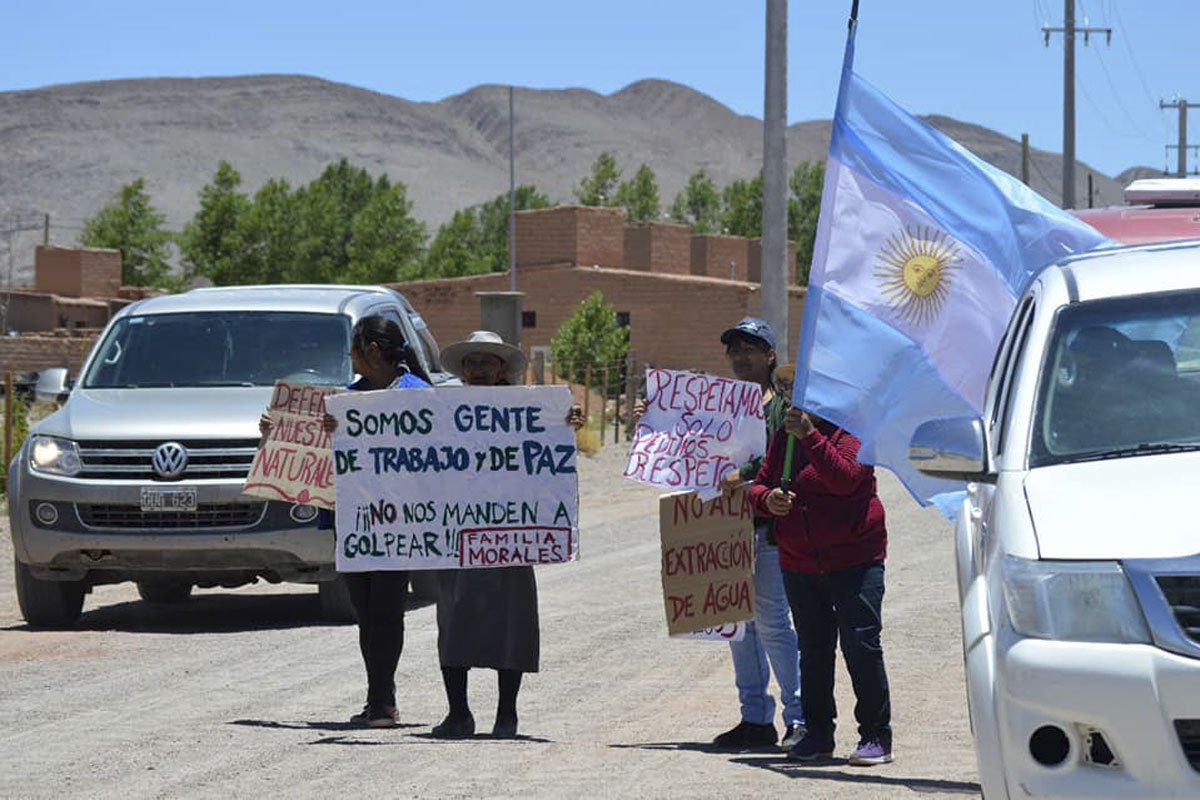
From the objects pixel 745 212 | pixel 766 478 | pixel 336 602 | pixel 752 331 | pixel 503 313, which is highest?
pixel 745 212

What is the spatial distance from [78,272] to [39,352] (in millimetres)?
19390

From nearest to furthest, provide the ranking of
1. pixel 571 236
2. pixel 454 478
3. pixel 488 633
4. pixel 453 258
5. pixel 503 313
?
pixel 488 633
pixel 454 478
pixel 503 313
pixel 571 236
pixel 453 258

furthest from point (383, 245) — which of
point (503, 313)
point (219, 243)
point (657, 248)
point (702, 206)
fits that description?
point (503, 313)

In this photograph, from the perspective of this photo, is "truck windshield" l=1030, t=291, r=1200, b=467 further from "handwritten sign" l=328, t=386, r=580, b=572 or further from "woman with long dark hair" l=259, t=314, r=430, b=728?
"woman with long dark hair" l=259, t=314, r=430, b=728

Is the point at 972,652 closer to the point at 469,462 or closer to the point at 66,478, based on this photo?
the point at 469,462

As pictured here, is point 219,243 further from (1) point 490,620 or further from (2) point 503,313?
(1) point 490,620

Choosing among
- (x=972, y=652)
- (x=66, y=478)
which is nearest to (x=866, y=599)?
(x=972, y=652)

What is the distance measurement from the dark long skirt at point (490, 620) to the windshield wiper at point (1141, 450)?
3.46 m

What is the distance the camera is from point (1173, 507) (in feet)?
17.3

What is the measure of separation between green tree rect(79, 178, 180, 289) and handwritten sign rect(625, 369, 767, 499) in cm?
8640

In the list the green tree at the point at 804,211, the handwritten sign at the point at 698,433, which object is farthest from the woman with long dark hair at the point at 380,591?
the green tree at the point at 804,211

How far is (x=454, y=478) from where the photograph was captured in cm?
923

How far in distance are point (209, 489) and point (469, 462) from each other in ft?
11.4

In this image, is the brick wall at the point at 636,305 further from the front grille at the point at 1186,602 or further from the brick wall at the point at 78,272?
the front grille at the point at 1186,602
